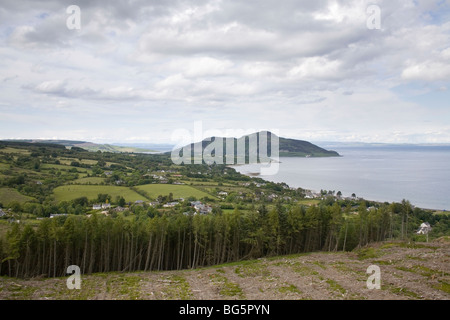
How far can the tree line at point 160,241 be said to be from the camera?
2450 cm

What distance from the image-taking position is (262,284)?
701 inches

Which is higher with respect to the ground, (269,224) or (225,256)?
(269,224)

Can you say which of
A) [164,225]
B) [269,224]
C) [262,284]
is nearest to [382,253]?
[269,224]

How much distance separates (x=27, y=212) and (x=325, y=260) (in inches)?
1824

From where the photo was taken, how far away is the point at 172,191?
226 ft

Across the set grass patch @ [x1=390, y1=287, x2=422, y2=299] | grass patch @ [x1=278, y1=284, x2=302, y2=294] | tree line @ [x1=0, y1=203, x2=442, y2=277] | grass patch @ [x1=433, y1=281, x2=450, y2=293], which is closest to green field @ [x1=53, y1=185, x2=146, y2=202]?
tree line @ [x1=0, y1=203, x2=442, y2=277]

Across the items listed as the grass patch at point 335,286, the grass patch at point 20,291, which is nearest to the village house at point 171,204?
the grass patch at point 20,291

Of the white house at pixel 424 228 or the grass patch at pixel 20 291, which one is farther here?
the white house at pixel 424 228

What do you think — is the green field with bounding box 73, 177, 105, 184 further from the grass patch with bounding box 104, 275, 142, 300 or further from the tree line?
the grass patch with bounding box 104, 275, 142, 300

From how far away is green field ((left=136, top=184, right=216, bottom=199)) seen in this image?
215 ft

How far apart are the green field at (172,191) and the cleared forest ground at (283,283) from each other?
4164 cm

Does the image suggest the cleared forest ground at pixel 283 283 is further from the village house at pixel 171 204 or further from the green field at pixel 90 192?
the green field at pixel 90 192

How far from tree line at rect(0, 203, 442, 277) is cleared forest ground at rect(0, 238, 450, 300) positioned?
3900 millimetres
